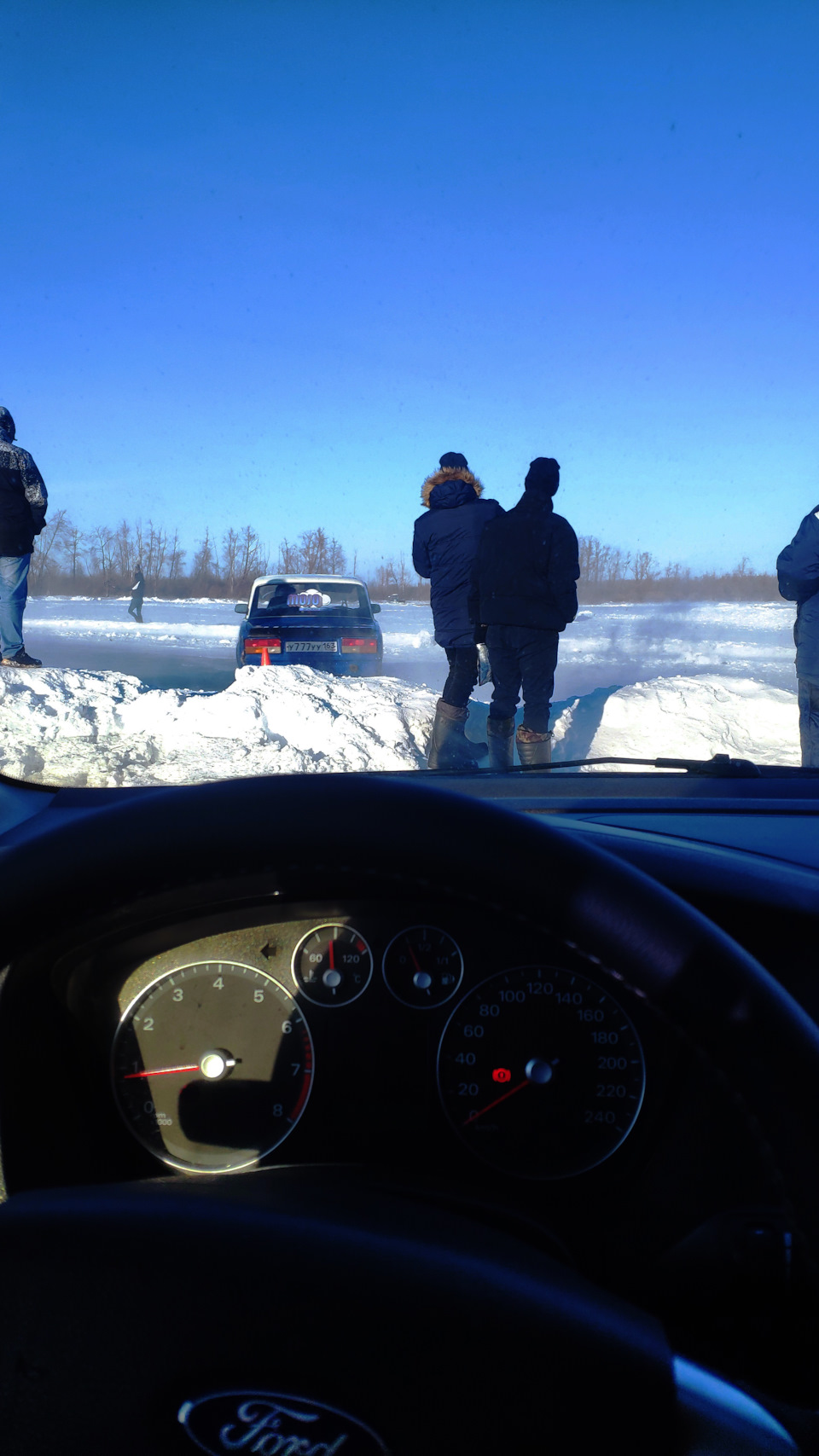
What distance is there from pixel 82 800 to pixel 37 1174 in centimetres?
125

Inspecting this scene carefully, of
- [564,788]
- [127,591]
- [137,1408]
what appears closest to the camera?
[137,1408]

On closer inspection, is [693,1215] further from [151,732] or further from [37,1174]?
[151,732]

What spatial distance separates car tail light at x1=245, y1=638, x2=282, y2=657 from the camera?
20.6 feet

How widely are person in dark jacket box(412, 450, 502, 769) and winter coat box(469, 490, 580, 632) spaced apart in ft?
1.16

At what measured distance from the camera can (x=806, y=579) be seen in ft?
18.8

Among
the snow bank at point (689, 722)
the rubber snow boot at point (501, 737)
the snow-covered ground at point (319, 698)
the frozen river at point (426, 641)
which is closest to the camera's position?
the snow-covered ground at point (319, 698)

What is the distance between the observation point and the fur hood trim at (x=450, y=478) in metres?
6.74

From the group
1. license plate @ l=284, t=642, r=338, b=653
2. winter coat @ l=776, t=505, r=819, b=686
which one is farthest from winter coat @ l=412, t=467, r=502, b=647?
winter coat @ l=776, t=505, r=819, b=686

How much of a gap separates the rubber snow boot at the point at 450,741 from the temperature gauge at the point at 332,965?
450cm

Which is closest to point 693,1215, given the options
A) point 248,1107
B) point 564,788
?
point 248,1107

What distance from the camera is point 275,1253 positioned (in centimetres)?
96

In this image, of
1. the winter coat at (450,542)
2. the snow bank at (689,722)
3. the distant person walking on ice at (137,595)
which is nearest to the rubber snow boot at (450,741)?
the winter coat at (450,542)

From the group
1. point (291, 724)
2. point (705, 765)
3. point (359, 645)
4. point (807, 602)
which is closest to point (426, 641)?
point (359, 645)

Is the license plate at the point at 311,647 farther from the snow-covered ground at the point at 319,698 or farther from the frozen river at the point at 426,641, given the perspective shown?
the frozen river at the point at 426,641
